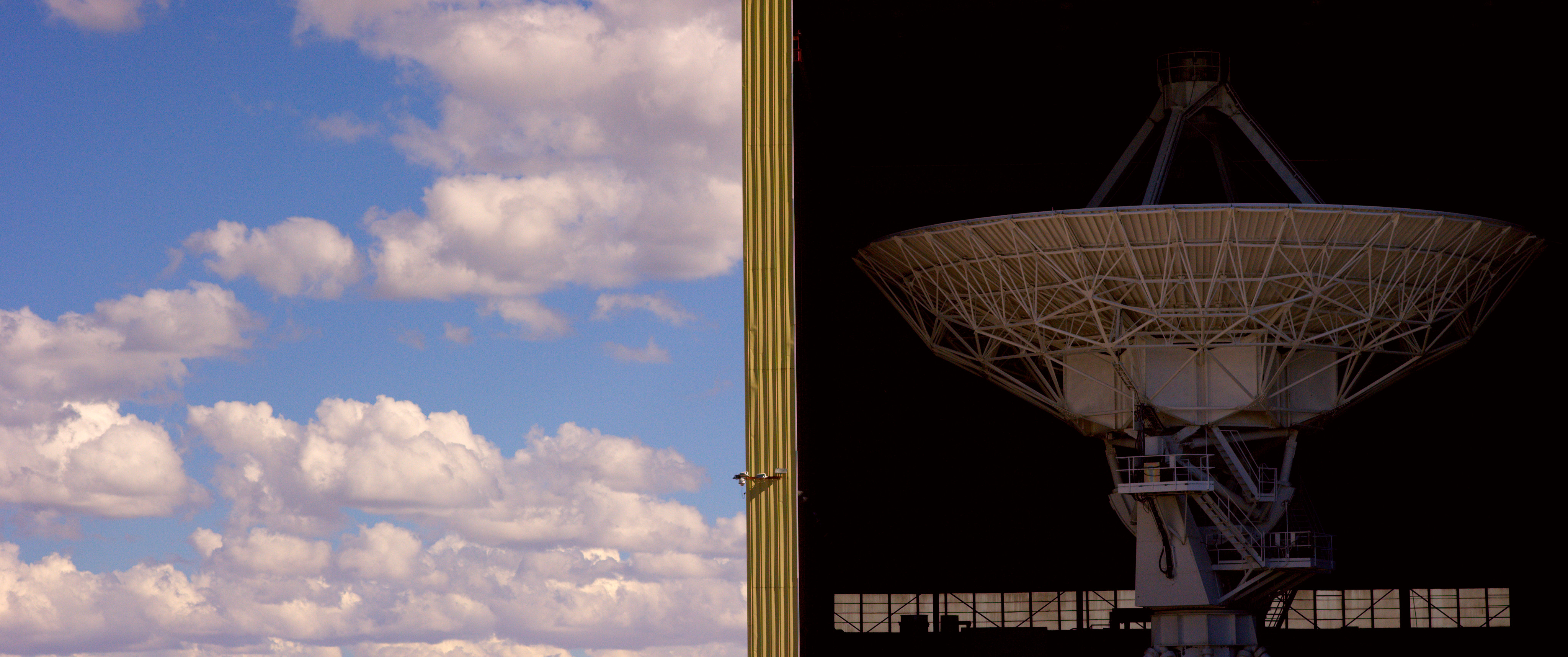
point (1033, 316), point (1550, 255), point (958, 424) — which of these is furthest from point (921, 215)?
point (1550, 255)

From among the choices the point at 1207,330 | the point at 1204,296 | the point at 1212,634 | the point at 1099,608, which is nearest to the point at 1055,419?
the point at 1099,608

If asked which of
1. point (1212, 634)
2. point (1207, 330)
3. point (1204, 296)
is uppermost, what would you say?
point (1204, 296)

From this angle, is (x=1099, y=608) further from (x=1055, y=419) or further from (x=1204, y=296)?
(x=1204, y=296)

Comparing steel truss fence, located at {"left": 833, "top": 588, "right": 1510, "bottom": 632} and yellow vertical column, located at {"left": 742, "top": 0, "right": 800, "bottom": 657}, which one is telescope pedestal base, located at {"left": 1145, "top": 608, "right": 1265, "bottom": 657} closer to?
steel truss fence, located at {"left": 833, "top": 588, "right": 1510, "bottom": 632}

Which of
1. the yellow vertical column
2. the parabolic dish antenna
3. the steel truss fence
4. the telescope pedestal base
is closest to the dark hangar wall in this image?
the steel truss fence

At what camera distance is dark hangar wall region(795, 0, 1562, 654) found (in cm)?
4422

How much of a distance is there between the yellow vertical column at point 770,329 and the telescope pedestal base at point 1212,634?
43.0 ft

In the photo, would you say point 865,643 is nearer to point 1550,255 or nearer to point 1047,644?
point 1047,644

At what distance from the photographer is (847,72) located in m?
41.7

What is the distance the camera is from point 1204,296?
117 ft

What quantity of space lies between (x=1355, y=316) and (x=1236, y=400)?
3.12 meters

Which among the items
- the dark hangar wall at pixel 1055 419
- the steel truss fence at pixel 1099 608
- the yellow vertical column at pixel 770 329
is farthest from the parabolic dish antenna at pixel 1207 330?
the steel truss fence at pixel 1099 608

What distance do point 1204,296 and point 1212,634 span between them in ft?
25.0

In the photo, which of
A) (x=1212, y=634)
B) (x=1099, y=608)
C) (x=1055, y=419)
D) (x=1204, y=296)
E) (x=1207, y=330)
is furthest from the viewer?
(x=1099, y=608)
